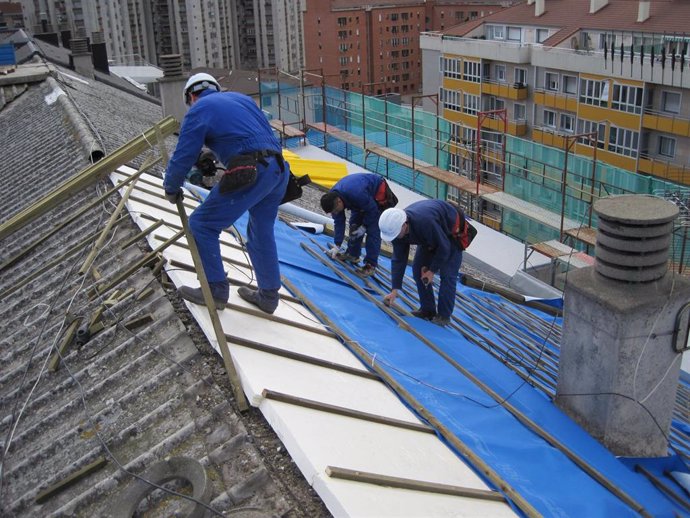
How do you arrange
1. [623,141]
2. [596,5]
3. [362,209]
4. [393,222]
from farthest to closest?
[596,5], [623,141], [362,209], [393,222]

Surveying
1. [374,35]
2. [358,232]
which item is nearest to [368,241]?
[358,232]

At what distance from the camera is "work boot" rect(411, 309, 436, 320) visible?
6.79 meters

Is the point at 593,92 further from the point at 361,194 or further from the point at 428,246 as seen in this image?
the point at 428,246

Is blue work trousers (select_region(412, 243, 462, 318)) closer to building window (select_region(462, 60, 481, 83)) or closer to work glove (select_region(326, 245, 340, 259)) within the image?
work glove (select_region(326, 245, 340, 259))

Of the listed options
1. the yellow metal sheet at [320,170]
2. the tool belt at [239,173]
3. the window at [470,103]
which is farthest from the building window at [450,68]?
the tool belt at [239,173]

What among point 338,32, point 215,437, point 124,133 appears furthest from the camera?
point 338,32

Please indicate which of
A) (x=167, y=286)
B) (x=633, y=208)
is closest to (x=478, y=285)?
(x=633, y=208)

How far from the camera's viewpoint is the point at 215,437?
342 centimetres

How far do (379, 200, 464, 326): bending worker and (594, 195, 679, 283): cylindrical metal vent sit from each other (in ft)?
6.08

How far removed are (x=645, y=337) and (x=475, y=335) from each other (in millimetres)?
2282

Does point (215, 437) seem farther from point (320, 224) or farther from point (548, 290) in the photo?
point (548, 290)

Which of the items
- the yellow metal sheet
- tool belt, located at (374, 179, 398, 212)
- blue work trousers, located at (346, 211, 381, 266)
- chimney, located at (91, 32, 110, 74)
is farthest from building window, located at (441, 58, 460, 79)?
blue work trousers, located at (346, 211, 381, 266)

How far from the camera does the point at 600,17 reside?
30.9 metres

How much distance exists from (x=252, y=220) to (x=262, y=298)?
59cm
